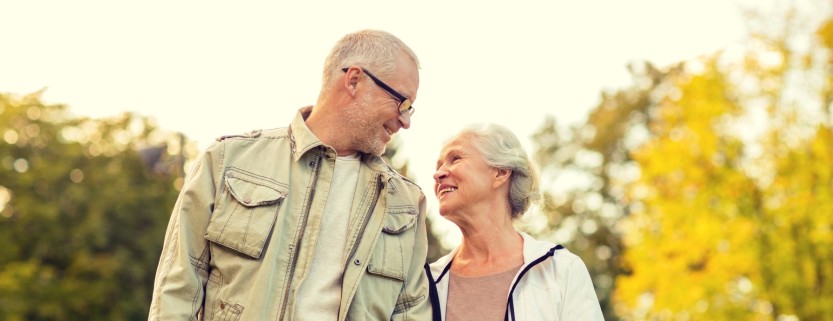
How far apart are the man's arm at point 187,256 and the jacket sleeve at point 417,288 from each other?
917 millimetres

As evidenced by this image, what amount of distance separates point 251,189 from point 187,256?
0.39 m

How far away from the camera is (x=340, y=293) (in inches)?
167

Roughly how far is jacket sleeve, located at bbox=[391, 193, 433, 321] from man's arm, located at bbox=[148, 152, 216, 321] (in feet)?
3.01

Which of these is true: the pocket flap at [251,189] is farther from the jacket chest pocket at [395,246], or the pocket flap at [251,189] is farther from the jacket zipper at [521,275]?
the jacket zipper at [521,275]

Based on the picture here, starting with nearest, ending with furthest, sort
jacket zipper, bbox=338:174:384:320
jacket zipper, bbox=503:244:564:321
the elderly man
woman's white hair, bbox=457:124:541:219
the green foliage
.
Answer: the elderly man → jacket zipper, bbox=338:174:384:320 → jacket zipper, bbox=503:244:564:321 → woman's white hair, bbox=457:124:541:219 → the green foliage

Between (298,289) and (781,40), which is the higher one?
(781,40)

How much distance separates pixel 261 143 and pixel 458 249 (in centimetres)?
143

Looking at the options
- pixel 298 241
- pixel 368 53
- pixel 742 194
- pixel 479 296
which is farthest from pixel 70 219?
pixel 298 241

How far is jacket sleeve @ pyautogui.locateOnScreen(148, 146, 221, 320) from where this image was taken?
397 cm

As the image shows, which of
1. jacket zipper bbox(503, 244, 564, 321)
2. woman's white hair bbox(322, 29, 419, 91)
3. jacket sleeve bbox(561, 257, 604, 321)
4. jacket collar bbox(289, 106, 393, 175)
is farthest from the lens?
jacket zipper bbox(503, 244, 564, 321)

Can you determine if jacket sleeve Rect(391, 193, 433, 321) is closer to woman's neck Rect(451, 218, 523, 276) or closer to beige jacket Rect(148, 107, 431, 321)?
beige jacket Rect(148, 107, 431, 321)

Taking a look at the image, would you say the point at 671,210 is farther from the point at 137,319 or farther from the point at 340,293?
the point at 137,319

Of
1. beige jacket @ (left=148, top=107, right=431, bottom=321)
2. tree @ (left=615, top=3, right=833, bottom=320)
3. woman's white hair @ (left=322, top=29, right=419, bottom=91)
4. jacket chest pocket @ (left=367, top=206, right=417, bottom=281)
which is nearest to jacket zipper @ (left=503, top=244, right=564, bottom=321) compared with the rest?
beige jacket @ (left=148, top=107, right=431, bottom=321)


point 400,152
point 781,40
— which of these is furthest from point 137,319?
point 781,40
